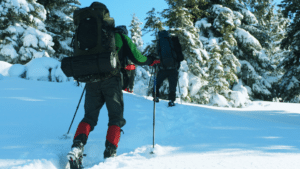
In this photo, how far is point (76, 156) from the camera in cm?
219

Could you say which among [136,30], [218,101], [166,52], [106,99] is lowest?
[218,101]

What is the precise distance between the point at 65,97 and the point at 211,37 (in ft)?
42.1

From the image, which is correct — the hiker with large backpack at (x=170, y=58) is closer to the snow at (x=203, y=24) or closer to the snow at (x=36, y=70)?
the snow at (x=36, y=70)

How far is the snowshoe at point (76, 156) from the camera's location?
2129 mm

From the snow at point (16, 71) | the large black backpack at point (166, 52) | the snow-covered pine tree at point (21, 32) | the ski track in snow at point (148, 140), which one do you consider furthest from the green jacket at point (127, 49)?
the snow-covered pine tree at point (21, 32)

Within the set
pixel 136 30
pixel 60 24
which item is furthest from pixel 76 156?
pixel 136 30

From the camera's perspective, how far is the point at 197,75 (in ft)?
39.8

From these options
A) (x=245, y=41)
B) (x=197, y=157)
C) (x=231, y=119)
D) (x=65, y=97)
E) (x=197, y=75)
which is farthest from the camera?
(x=245, y=41)

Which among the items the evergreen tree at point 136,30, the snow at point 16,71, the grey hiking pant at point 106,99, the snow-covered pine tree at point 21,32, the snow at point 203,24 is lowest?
the grey hiking pant at point 106,99

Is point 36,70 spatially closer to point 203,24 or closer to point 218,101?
point 218,101

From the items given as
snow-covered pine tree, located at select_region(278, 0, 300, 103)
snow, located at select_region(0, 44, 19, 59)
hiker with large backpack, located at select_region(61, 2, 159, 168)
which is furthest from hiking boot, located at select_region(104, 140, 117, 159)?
snow, located at select_region(0, 44, 19, 59)

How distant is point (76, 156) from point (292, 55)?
10774 mm

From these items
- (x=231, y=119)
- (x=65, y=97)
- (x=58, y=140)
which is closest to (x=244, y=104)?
(x=231, y=119)

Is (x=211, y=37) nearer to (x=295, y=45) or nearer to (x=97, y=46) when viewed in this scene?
(x=295, y=45)
